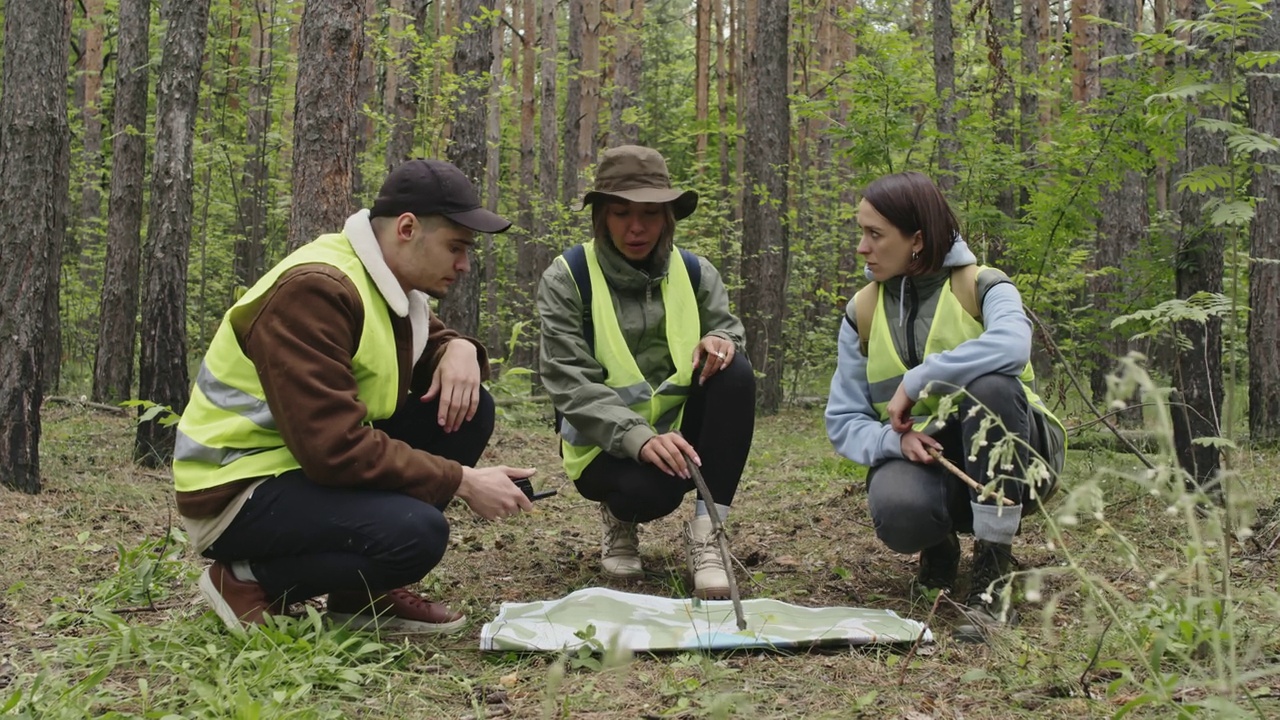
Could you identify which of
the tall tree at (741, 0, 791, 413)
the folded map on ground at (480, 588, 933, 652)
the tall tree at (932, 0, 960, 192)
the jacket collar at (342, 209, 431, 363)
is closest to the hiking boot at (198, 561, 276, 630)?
the folded map on ground at (480, 588, 933, 652)

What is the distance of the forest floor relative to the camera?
2232 millimetres

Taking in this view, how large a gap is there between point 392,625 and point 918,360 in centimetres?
195

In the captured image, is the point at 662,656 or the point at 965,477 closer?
the point at 965,477

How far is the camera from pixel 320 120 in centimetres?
486

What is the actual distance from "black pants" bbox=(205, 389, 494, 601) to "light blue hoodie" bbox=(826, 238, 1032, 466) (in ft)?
4.87

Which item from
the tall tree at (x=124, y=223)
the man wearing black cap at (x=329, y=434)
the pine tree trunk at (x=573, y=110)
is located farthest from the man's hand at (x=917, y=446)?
Result: the pine tree trunk at (x=573, y=110)

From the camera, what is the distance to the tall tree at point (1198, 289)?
488 cm

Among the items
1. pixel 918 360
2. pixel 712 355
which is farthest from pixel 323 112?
pixel 918 360

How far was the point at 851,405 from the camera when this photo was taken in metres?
→ 3.57

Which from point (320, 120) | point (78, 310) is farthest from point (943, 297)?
point (78, 310)

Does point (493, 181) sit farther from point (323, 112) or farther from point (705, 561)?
point (705, 561)

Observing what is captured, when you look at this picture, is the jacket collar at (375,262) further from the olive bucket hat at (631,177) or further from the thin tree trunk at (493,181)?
the thin tree trunk at (493,181)

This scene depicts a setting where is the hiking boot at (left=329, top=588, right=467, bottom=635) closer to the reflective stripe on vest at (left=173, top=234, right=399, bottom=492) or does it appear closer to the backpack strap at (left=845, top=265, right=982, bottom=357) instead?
the reflective stripe on vest at (left=173, top=234, right=399, bottom=492)

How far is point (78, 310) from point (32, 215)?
35.7ft
